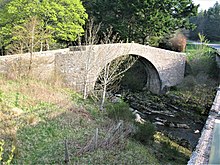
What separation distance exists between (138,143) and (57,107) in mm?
3559

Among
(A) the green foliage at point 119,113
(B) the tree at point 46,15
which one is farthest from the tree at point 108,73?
(B) the tree at point 46,15

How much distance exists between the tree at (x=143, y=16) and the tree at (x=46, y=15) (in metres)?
4.56

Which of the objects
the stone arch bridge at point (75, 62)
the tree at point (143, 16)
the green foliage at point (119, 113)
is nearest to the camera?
the green foliage at point (119, 113)

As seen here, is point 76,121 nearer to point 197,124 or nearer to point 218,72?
point 197,124

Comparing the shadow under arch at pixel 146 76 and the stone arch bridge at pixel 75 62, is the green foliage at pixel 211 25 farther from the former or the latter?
the stone arch bridge at pixel 75 62

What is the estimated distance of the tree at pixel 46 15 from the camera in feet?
50.0

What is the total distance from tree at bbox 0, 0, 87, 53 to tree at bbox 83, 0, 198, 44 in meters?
4.56

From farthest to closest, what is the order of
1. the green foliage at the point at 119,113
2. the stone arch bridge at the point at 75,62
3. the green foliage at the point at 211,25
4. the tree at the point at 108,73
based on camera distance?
the green foliage at the point at 211,25 → the tree at the point at 108,73 → the stone arch bridge at the point at 75,62 → the green foliage at the point at 119,113

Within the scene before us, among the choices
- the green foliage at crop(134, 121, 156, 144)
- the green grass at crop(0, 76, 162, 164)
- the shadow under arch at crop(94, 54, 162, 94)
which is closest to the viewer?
the green grass at crop(0, 76, 162, 164)

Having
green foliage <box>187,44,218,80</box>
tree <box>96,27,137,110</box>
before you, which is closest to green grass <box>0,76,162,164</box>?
tree <box>96,27,137,110</box>

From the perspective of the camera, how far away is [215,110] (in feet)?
24.1

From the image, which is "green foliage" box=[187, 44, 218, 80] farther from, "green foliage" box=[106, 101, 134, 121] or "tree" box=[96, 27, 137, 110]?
"green foliage" box=[106, 101, 134, 121]

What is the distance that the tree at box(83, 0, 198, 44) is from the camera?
65.4 ft

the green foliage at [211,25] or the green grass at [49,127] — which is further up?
the green foliage at [211,25]
